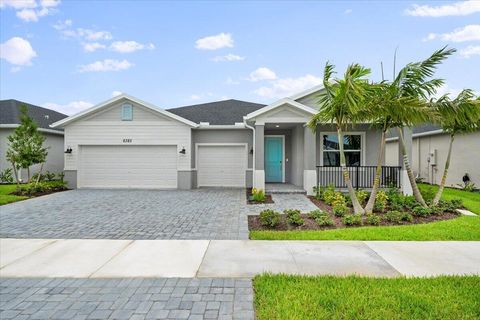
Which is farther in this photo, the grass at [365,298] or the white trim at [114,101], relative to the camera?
the white trim at [114,101]

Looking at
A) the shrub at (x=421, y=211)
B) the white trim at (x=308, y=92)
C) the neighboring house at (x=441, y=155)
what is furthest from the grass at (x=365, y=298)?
the neighboring house at (x=441, y=155)

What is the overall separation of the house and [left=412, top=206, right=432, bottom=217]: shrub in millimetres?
5373

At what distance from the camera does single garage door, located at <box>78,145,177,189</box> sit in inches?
586

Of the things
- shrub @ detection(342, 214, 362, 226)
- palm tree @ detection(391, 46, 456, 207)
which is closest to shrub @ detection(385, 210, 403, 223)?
shrub @ detection(342, 214, 362, 226)

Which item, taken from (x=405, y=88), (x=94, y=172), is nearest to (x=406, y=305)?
(x=405, y=88)

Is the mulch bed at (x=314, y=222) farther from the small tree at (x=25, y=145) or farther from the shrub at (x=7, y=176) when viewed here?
the shrub at (x=7, y=176)

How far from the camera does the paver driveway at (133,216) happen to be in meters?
6.38

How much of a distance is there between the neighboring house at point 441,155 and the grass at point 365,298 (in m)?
13.4

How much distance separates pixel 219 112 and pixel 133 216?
11.2m

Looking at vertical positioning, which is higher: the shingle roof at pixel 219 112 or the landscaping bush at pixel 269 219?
the shingle roof at pixel 219 112

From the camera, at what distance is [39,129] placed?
52.4 feet

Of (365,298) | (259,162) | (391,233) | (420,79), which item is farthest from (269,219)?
(420,79)

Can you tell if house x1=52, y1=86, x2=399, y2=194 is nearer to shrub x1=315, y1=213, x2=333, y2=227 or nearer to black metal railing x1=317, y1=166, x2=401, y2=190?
black metal railing x1=317, y1=166, x2=401, y2=190

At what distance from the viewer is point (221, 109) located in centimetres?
1884
